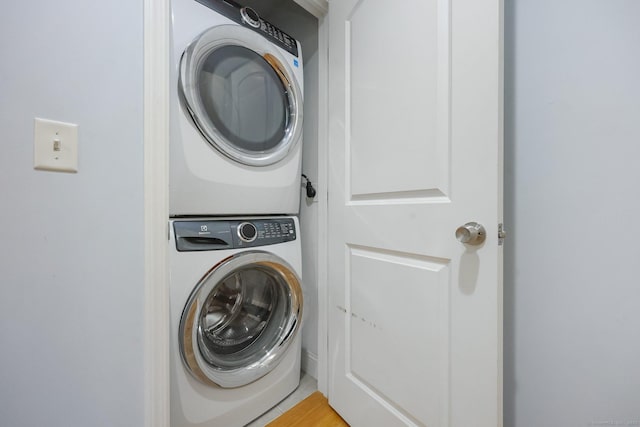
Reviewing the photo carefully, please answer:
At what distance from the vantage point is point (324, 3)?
3.48ft

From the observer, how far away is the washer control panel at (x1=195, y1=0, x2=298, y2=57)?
2.84 feet

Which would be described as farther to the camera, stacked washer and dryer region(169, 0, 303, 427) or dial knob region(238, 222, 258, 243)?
dial knob region(238, 222, 258, 243)

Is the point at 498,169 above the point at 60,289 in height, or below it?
above

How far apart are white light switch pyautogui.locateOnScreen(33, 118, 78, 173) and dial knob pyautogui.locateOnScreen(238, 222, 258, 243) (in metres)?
0.47

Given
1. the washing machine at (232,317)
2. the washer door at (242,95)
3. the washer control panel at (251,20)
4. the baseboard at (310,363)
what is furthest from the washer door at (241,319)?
the washer control panel at (251,20)

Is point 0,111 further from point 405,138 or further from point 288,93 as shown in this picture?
point 405,138

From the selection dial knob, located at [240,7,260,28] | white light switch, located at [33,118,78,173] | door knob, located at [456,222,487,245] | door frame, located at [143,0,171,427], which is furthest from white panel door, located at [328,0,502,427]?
white light switch, located at [33,118,78,173]

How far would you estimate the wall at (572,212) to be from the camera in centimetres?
54

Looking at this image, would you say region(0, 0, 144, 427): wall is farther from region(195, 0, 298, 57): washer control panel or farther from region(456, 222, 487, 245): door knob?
region(456, 222, 487, 245): door knob

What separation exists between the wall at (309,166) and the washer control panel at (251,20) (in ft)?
0.64

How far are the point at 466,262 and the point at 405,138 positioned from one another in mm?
405

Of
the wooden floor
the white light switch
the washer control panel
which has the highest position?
the washer control panel

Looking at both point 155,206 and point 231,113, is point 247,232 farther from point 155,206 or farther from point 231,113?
point 231,113

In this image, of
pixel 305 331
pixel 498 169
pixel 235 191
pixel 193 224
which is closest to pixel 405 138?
pixel 498 169
